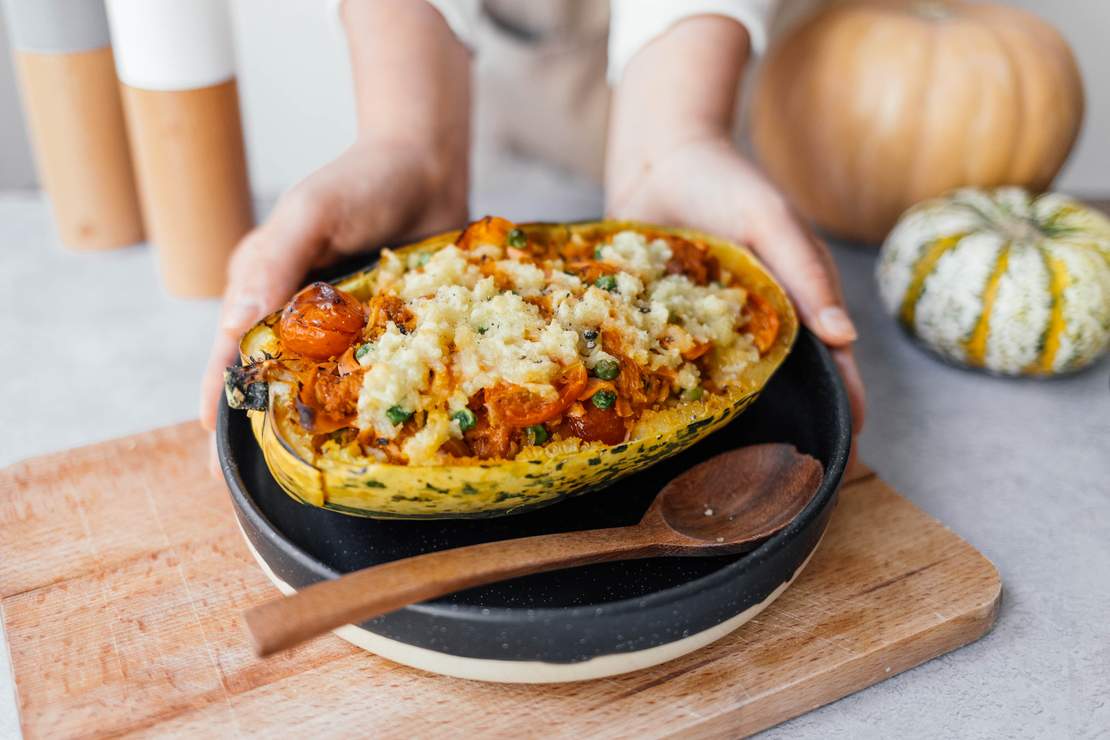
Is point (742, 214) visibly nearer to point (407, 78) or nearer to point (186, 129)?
point (407, 78)

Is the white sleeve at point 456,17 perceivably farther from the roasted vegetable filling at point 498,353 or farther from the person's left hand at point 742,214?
the roasted vegetable filling at point 498,353

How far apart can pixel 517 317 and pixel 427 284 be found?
0.44 feet

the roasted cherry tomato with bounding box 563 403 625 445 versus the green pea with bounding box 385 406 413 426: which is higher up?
the green pea with bounding box 385 406 413 426

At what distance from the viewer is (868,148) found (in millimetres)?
1986

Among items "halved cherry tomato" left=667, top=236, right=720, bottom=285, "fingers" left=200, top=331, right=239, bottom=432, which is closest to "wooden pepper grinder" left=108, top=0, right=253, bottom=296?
"fingers" left=200, top=331, right=239, bottom=432

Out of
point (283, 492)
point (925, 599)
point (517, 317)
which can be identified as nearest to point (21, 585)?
point (283, 492)

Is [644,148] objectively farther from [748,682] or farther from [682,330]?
[748,682]

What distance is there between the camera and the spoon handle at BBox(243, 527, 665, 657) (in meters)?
0.76

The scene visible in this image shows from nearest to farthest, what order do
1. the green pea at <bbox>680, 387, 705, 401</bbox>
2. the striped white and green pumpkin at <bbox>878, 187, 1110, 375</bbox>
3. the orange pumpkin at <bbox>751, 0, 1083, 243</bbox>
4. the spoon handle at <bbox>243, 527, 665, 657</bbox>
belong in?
the spoon handle at <bbox>243, 527, 665, 657</bbox> → the green pea at <bbox>680, 387, 705, 401</bbox> → the striped white and green pumpkin at <bbox>878, 187, 1110, 375</bbox> → the orange pumpkin at <bbox>751, 0, 1083, 243</bbox>

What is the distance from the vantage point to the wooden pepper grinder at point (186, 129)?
5.49ft

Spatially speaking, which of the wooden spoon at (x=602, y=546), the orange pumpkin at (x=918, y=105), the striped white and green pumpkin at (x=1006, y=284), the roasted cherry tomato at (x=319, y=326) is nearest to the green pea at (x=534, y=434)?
the wooden spoon at (x=602, y=546)

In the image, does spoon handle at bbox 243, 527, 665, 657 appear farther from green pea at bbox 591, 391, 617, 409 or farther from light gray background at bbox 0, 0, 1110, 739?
light gray background at bbox 0, 0, 1110, 739

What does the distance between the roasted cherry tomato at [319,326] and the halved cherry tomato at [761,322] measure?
491mm

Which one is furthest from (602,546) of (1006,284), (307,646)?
(1006,284)
